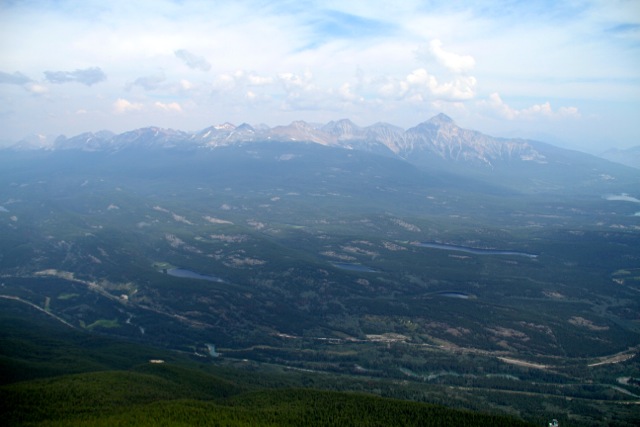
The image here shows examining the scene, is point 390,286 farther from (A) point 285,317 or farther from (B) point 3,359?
(B) point 3,359

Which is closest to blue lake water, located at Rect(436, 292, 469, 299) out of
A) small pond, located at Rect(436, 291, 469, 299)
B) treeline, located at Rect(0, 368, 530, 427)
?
small pond, located at Rect(436, 291, 469, 299)

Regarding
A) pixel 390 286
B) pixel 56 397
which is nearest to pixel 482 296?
pixel 390 286

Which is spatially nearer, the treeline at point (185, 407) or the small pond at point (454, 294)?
the treeline at point (185, 407)

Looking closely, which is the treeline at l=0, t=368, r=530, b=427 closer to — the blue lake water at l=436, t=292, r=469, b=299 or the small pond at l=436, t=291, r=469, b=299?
the small pond at l=436, t=291, r=469, b=299

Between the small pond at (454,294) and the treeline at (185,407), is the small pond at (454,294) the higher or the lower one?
the lower one

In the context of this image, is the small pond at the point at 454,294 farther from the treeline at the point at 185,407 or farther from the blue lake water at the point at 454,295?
the treeline at the point at 185,407

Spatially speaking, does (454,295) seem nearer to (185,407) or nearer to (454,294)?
(454,294)

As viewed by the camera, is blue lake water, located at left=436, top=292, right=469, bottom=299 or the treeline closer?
the treeline

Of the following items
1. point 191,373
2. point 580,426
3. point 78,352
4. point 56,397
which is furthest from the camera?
point 78,352

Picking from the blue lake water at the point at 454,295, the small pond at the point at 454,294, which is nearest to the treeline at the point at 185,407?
the small pond at the point at 454,294

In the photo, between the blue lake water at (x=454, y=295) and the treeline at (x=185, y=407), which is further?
the blue lake water at (x=454, y=295)

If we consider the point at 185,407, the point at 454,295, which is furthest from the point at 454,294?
the point at 185,407
